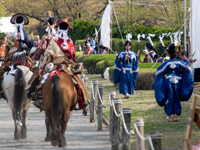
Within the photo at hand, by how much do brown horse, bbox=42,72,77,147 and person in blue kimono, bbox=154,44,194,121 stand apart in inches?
135

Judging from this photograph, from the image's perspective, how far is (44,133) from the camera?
12.2m

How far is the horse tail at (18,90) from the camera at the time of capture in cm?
1144

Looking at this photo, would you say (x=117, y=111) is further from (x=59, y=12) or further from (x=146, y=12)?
(x=59, y=12)

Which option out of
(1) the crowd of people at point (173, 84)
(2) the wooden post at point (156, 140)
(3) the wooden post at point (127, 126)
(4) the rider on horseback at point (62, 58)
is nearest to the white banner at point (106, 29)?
(1) the crowd of people at point (173, 84)

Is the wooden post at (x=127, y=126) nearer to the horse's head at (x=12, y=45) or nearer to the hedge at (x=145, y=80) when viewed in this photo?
the horse's head at (x=12, y=45)

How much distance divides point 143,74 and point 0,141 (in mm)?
10294

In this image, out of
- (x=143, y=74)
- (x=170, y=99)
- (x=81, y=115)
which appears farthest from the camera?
(x=143, y=74)

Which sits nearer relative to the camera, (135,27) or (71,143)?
(71,143)

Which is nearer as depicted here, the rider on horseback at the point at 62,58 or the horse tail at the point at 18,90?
the rider on horseback at the point at 62,58

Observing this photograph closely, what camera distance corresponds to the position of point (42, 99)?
10.9 meters

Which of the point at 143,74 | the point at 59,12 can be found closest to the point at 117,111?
the point at 143,74

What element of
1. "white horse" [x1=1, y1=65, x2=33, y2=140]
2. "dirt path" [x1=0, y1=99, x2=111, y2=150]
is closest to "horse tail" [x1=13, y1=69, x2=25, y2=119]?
"white horse" [x1=1, y1=65, x2=33, y2=140]

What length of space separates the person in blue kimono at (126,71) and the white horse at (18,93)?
21.9 ft

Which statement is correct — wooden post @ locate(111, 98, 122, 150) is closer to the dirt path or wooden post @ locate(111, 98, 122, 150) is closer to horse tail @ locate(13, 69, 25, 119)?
the dirt path
